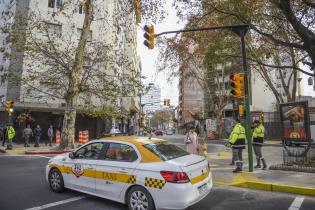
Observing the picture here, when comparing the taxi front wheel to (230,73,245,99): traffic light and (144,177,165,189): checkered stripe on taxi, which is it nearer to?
(144,177,165,189): checkered stripe on taxi

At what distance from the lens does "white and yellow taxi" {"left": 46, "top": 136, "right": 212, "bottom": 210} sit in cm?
553

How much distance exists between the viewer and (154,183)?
5.63m

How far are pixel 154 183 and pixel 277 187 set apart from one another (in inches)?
162

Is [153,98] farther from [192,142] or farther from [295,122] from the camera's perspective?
[192,142]

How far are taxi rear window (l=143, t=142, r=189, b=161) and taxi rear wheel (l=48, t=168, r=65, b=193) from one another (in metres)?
2.70

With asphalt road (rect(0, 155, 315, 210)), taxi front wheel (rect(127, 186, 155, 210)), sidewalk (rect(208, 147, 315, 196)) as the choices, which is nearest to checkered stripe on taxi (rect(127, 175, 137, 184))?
taxi front wheel (rect(127, 186, 155, 210))

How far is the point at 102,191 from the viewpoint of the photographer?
649 cm

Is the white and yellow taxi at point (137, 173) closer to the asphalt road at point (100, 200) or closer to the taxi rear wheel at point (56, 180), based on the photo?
the taxi rear wheel at point (56, 180)

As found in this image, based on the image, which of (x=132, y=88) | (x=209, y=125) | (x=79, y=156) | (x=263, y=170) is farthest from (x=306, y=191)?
(x=209, y=125)

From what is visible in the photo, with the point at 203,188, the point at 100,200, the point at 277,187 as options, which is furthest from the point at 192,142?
the point at 203,188

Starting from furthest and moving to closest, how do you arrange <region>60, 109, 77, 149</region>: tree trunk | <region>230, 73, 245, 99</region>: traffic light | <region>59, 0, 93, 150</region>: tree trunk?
<region>59, 0, 93, 150</region>: tree trunk < <region>60, 109, 77, 149</region>: tree trunk < <region>230, 73, 245, 99</region>: traffic light

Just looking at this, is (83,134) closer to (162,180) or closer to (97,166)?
(97,166)

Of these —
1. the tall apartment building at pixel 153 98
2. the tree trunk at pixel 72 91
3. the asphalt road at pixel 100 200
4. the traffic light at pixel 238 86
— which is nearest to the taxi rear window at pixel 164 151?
the asphalt road at pixel 100 200

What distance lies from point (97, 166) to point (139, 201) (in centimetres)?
137
